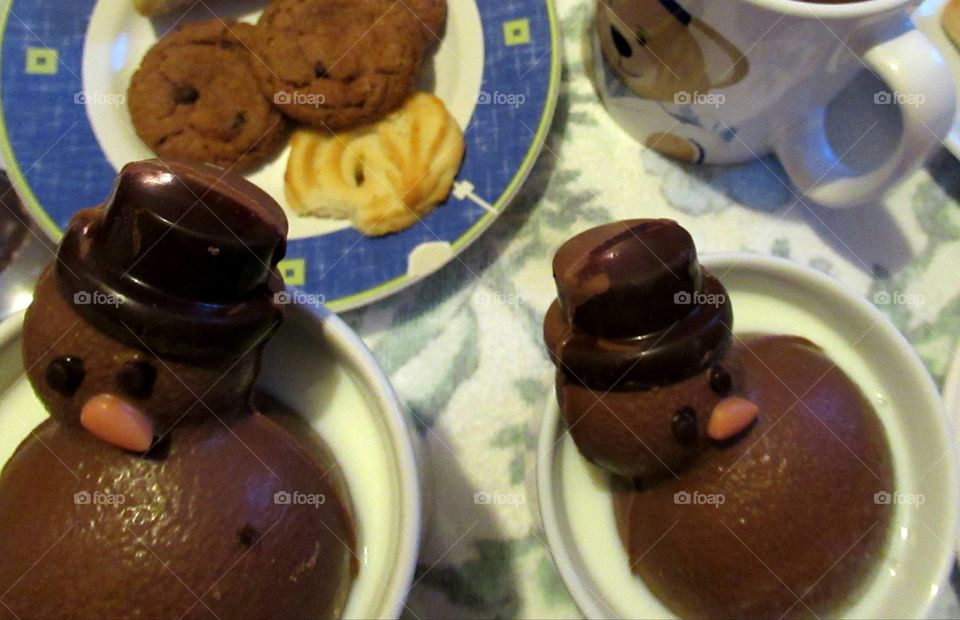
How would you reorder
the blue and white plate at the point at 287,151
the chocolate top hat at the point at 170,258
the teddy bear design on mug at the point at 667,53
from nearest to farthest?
the chocolate top hat at the point at 170,258, the teddy bear design on mug at the point at 667,53, the blue and white plate at the point at 287,151

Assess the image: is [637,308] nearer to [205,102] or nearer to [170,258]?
[170,258]

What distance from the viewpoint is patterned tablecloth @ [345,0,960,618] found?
71 centimetres

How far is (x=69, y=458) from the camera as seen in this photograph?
1.39 ft

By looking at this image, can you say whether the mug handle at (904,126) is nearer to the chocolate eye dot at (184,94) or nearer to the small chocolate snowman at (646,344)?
the small chocolate snowman at (646,344)

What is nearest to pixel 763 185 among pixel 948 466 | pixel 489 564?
pixel 948 466

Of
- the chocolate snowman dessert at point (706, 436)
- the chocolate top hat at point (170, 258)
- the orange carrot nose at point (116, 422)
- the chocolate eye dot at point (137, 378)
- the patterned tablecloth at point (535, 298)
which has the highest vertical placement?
the chocolate top hat at point (170, 258)

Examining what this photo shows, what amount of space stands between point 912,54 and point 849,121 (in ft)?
0.75

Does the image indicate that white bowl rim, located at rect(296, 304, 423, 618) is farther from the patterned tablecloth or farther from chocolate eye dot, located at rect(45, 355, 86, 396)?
the patterned tablecloth

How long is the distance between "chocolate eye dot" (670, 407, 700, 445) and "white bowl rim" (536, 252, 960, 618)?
0.13 meters

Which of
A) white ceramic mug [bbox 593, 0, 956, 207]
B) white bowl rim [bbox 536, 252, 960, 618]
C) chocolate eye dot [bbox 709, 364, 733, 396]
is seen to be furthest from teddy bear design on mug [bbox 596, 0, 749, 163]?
chocolate eye dot [bbox 709, 364, 733, 396]

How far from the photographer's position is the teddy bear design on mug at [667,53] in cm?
62

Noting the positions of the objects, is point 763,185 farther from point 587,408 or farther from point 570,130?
point 587,408

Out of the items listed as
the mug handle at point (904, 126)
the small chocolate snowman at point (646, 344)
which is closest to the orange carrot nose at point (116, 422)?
the small chocolate snowman at point (646, 344)

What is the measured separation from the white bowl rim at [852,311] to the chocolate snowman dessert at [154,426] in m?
0.19
